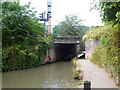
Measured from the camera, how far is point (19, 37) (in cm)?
1192

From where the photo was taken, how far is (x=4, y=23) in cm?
1112

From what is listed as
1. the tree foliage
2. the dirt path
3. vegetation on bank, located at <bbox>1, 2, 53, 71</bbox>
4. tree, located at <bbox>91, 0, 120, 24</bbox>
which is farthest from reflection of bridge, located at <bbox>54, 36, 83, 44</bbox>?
the tree foliage

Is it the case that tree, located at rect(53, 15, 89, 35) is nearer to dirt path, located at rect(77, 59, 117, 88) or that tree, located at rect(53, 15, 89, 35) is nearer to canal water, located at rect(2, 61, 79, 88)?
canal water, located at rect(2, 61, 79, 88)

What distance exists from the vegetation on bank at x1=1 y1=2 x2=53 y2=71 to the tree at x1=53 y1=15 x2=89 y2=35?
36.2 ft

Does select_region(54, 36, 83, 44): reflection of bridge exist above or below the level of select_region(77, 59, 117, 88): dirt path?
above

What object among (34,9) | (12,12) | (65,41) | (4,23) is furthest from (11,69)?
(65,41)

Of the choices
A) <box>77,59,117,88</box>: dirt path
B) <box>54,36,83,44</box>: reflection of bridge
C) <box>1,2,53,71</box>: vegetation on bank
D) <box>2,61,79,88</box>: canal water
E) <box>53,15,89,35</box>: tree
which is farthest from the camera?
<box>53,15,89,35</box>: tree

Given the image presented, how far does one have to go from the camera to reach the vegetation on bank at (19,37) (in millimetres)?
11141

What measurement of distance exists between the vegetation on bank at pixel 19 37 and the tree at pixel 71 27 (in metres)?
11.0

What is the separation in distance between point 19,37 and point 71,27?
1349cm

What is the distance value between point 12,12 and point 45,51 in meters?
5.16

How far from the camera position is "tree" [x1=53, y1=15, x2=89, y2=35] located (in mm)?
24172

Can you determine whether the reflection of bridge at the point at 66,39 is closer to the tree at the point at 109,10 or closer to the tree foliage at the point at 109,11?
the tree at the point at 109,10

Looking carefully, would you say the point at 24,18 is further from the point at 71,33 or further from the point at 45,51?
the point at 71,33
